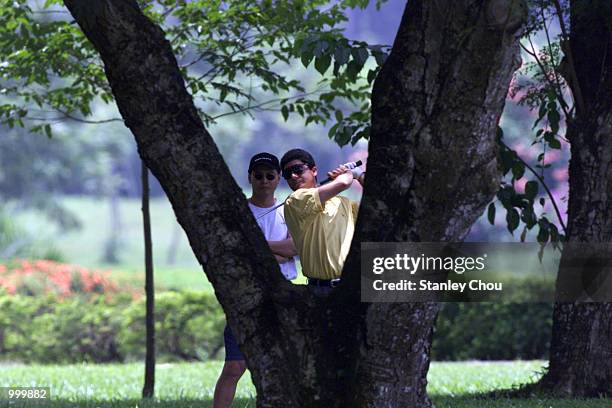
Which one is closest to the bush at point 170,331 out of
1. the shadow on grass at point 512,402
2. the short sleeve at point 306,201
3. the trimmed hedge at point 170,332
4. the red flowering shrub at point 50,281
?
the trimmed hedge at point 170,332

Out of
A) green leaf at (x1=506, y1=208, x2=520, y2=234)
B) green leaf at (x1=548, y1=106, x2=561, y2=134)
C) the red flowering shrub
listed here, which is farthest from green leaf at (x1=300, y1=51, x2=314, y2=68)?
the red flowering shrub

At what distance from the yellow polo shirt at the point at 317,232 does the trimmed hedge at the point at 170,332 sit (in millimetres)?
8822

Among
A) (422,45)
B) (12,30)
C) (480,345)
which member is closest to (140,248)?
(480,345)

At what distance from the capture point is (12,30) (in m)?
9.62

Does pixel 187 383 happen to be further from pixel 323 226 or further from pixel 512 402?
pixel 323 226

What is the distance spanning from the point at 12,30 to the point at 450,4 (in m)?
5.17

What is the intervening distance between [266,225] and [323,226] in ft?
2.38

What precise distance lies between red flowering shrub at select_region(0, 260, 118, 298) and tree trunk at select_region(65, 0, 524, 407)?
1167cm

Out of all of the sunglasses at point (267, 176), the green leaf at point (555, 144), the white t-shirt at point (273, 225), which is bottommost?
the white t-shirt at point (273, 225)

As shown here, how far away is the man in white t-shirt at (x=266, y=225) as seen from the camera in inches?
262

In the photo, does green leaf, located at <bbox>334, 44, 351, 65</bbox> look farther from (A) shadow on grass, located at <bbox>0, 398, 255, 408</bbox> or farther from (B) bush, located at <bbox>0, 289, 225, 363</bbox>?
(B) bush, located at <bbox>0, 289, 225, 363</bbox>

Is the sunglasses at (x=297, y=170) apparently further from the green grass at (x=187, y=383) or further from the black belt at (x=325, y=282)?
the green grass at (x=187, y=383)

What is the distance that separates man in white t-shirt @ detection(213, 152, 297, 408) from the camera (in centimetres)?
666

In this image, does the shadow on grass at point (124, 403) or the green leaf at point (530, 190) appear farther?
the shadow on grass at point (124, 403)
